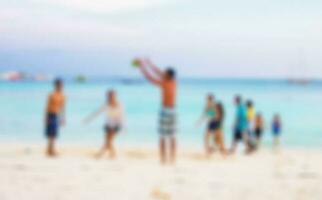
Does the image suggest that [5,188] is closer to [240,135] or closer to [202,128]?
[240,135]

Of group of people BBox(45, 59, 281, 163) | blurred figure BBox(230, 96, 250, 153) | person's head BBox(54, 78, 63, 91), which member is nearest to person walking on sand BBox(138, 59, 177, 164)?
group of people BBox(45, 59, 281, 163)

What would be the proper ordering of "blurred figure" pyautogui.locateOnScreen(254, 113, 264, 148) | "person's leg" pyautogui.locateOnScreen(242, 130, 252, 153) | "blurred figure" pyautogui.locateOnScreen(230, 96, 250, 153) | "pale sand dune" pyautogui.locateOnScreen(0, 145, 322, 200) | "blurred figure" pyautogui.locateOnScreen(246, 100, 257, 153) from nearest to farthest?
"pale sand dune" pyautogui.locateOnScreen(0, 145, 322, 200) → "blurred figure" pyautogui.locateOnScreen(230, 96, 250, 153) → "person's leg" pyautogui.locateOnScreen(242, 130, 252, 153) → "blurred figure" pyautogui.locateOnScreen(246, 100, 257, 153) → "blurred figure" pyautogui.locateOnScreen(254, 113, 264, 148)

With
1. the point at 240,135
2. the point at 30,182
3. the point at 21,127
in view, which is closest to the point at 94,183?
the point at 30,182

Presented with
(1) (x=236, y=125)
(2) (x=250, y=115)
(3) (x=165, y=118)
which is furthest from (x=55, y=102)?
(2) (x=250, y=115)

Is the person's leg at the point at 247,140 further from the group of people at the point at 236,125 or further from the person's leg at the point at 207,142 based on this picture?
the person's leg at the point at 207,142

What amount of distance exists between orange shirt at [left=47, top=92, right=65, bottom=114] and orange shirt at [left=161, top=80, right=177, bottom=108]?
2.35 m

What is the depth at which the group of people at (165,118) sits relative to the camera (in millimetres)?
10539

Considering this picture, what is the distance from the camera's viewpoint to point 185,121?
32812 mm

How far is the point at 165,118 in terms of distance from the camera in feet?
34.7

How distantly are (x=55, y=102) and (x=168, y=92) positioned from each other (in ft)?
8.37

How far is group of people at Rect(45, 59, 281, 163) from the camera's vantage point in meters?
10.5

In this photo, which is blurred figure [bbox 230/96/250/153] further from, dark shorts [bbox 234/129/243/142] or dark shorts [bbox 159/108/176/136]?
dark shorts [bbox 159/108/176/136]

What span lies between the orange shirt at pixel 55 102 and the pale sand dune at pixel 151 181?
3.65 feet

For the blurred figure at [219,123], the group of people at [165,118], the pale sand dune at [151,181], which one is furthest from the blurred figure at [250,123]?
the pale sand dune at [151,181]
